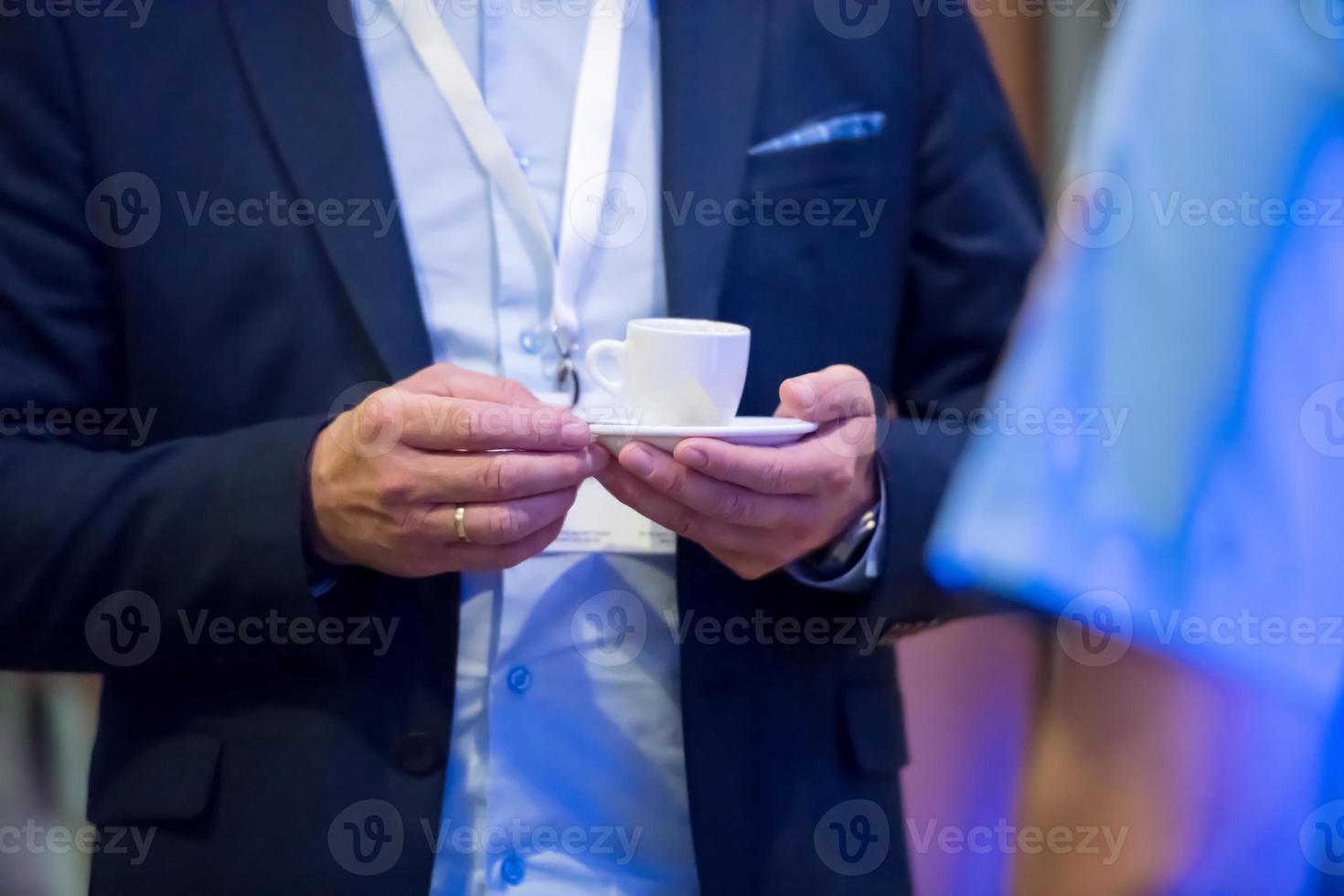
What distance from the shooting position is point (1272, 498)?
18.2 inches

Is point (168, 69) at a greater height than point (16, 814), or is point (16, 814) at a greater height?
point (168, 69)

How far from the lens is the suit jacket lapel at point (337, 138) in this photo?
679 millimetres

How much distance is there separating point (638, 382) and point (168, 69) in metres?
0.38

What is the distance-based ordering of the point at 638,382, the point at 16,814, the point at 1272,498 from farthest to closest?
the point at 16,814, the point at 638,382, the point at 1272,498

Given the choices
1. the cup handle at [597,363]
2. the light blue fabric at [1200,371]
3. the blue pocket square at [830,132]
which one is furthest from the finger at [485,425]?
the blue pocket square at [830,132]

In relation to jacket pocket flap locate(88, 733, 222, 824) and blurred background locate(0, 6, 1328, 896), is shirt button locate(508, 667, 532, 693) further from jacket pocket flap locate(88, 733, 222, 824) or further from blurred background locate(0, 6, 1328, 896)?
blurred background locate(0, 6, 1328, 896)

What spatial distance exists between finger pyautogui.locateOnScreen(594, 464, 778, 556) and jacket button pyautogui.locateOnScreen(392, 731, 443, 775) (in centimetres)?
21

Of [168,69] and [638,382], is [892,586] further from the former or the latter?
[168,69]

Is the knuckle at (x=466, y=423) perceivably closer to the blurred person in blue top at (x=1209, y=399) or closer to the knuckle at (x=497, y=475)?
the knuckle at (x=497, y=475)

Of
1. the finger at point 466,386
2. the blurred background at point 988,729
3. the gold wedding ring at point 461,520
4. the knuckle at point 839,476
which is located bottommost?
the blurred background at point 988,729

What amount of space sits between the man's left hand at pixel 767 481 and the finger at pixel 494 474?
0.9 inches

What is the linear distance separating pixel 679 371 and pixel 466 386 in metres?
0.12

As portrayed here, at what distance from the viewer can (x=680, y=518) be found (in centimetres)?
60

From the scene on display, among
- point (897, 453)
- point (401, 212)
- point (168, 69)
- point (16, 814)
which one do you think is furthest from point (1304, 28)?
point (16, 814)
